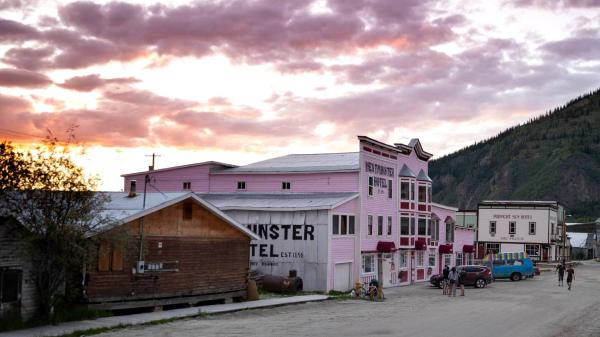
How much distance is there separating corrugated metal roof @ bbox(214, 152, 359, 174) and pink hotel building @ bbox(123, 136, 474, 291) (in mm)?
94

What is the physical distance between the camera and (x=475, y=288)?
55.1 m

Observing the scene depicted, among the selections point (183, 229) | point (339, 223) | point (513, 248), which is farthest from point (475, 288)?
point (513, 248)

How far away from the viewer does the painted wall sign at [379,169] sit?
2043 inches

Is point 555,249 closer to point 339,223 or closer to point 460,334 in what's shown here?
point 339,223

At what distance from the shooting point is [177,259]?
33812mm

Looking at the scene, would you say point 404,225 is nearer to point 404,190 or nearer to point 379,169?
point 404,190

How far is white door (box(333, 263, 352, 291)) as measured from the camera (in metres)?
47.0

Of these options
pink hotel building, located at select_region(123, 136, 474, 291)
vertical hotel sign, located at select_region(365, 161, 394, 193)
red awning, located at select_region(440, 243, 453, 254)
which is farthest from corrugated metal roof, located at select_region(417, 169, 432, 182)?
red awning, located at select_region(440, 243, 453, 254)

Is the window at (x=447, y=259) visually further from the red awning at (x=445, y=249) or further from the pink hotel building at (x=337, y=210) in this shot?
the red awning at (x=445, y=249)

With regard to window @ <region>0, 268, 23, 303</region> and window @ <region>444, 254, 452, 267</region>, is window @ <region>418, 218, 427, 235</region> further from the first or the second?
window @ <region>0, 268, 23, 303</region>

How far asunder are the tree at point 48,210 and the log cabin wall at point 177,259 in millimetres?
2452

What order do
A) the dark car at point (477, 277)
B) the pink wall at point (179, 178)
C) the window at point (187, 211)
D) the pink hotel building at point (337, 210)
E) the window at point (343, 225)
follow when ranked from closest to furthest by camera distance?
the window at point (187, 211) → the pink hotel building at point (337, 210) → the window at point (343, 225) → the dark car at point (477, 277) → the pink wall at point (179, 178)

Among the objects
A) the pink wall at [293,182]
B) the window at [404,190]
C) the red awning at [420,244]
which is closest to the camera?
the pink wall at [293,182]

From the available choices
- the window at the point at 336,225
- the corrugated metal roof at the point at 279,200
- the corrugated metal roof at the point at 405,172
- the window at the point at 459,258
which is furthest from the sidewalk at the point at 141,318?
the window at the point at 459,258
